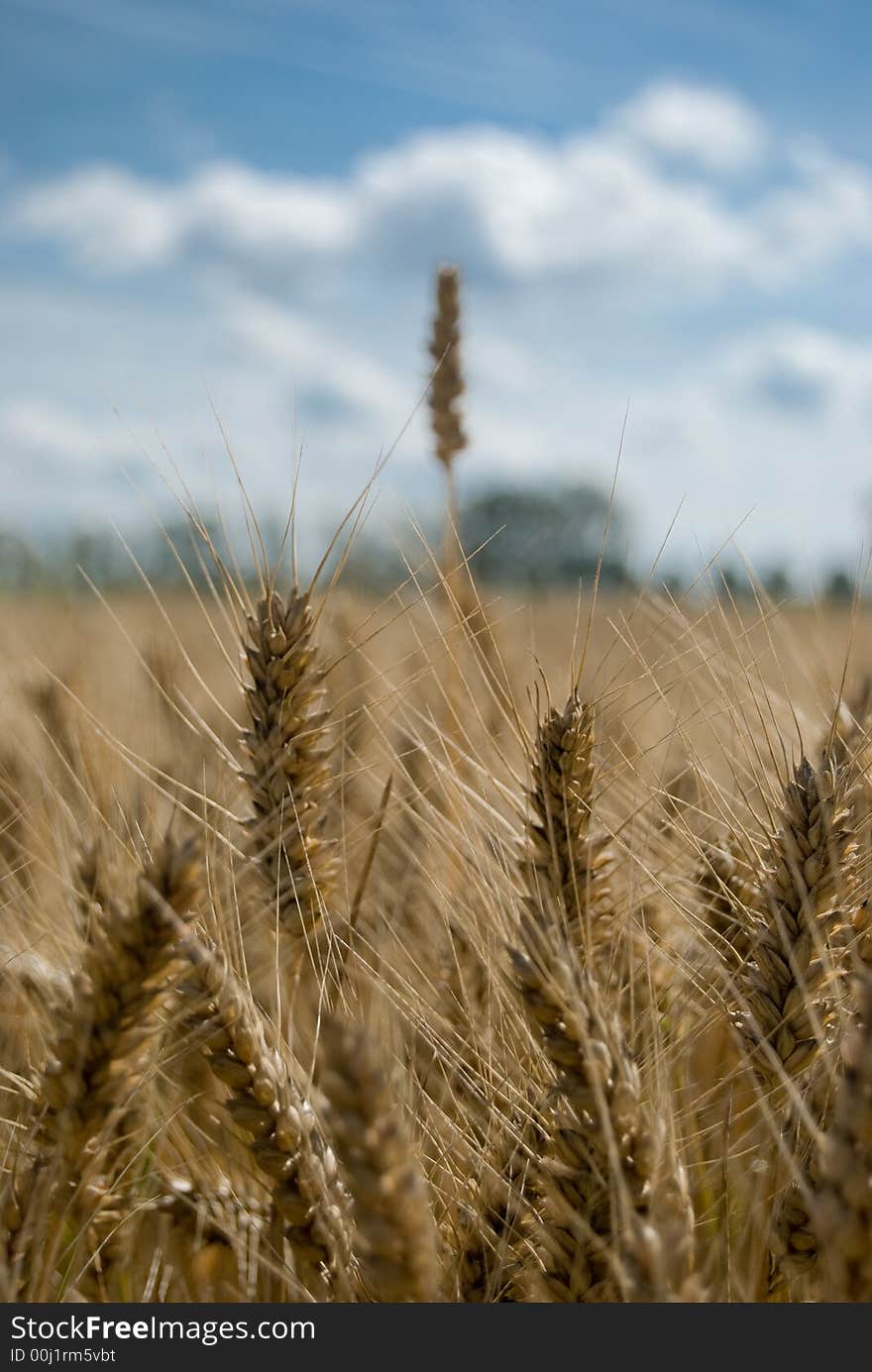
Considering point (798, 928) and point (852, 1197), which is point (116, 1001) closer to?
point (852, 1197)

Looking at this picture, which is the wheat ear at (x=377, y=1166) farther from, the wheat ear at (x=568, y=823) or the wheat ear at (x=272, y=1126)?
the wheat ear at (x=568, y=823)

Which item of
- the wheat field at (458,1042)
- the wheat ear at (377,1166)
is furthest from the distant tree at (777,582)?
the wheat ear at (377,1166)

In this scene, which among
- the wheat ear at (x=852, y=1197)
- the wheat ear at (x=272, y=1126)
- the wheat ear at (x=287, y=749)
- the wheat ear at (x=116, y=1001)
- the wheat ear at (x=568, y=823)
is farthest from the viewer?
the wheat ear at (x=287, y=749)

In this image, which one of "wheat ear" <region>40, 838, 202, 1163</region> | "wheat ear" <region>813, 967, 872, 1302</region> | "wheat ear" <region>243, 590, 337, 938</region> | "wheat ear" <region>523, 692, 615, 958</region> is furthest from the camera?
"wheat ear" <region>243, 590, 337, 938</region>

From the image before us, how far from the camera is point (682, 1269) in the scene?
0.92 m

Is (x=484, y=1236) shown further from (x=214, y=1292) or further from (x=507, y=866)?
(x=214, y=1292)

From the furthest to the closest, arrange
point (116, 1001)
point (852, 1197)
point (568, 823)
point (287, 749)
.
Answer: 1. point (287, 749)
2. point (568, 823)
3. point (116, 1001)
4. point (852, 1197)

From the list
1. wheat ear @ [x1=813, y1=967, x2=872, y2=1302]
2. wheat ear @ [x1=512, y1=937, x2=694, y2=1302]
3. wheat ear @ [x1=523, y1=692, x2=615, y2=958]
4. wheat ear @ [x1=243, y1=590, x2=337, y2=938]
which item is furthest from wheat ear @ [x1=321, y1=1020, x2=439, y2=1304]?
wheat ear @ [x1=243, y1=590, x2=337, y2=938]

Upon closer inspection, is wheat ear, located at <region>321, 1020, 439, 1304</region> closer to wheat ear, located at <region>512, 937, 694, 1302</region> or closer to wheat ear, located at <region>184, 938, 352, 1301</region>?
wheat ear, located at <region>512, 937, 694, 1302</region>

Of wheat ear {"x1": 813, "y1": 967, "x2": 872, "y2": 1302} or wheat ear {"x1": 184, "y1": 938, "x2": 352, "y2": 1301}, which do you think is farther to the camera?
wheat ear {"x1": 184, "y1": 938, "x2": 352, "y2": 1301}

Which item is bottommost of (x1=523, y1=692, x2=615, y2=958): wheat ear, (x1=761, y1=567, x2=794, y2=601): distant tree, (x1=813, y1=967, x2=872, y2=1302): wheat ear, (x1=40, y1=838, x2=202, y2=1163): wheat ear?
(x1=813, y1=967, x2=872, y2=1302): wheat ear

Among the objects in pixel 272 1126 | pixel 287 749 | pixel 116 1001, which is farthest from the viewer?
pixel 287 749

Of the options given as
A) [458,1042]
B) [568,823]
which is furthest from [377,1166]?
[458,1042]

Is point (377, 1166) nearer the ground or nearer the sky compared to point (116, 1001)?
nearer the ground
